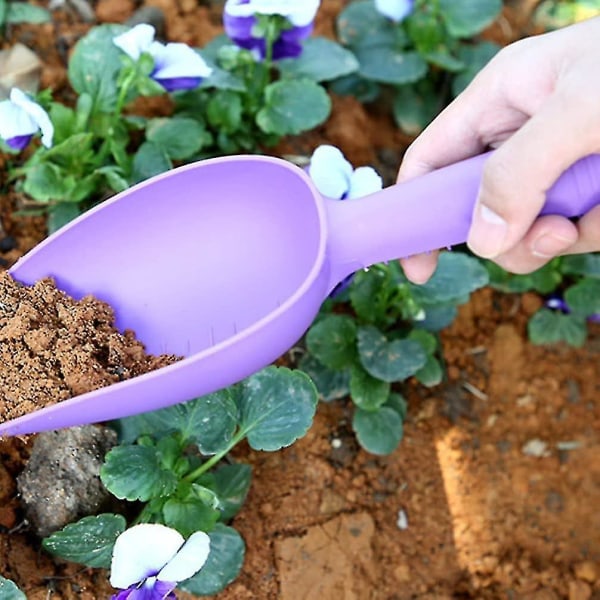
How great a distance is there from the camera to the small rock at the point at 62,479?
136cm

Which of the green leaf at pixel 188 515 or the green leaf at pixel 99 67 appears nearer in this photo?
the green leaf at pixel 188 515


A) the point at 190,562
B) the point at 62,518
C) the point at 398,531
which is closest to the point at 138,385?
the point at 190,562

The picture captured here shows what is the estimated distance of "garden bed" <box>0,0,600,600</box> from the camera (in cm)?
148

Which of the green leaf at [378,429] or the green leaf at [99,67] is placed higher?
the green leaf at [99,67]

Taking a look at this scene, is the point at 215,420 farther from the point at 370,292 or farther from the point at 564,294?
the point at 564,294

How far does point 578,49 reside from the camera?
1.16 meters

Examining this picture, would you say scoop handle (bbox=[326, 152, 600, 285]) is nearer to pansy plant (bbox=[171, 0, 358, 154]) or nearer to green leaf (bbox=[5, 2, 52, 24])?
pansy plant (bbox=[171, 0, 358, 154])

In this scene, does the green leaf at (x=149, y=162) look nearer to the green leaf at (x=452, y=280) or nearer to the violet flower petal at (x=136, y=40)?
the violet flower petal at (x=136, y=40)

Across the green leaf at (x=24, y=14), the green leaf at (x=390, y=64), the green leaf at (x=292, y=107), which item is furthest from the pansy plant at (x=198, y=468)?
the green leaf at (x=24, y=14)

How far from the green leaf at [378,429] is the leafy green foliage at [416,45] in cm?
68

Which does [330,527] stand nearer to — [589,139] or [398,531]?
[398,531]

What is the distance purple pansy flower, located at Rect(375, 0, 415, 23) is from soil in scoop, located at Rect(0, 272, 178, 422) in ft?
3.09

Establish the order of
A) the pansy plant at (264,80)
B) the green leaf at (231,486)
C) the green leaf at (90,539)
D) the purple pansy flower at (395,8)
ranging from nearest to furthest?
the green leaf at (90,539)
the green leaf at (231,486)
the pansy plant at (264,80)
the purple pansy flower at (395,8)

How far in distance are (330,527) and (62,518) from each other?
0.43 meters
